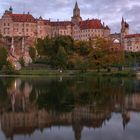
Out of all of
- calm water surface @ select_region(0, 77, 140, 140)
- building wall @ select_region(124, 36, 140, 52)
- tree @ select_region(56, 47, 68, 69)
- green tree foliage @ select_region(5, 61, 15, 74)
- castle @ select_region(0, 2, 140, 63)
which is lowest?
calm water surface @ select_region(0, 77, 140, 140)

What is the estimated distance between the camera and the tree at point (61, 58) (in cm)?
7818

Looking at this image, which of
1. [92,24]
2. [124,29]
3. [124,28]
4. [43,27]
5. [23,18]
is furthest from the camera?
[124,28]

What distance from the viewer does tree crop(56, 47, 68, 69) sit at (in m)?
78.2

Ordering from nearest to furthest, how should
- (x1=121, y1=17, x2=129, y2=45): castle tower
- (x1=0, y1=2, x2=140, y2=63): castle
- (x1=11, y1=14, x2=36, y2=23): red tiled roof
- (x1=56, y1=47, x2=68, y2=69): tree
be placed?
(x1=56, y1=47, x2=68, y2=69): tree < (x1=0, y1=2, x2=140, y2=63): castle < (x1=11, y1=14, x2=36, y2=23): red tiled roof < (x1=121, y1=17, x2=129, y2=45): castle tower

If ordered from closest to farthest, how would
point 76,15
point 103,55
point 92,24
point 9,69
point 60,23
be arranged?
1. point 103,55
2. point 9,69
3. point 92,24
4. point 60,23
5. point 76,15

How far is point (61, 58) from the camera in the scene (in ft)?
259

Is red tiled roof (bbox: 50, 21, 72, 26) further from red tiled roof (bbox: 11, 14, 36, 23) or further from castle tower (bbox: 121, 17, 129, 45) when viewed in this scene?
castle tower (bbox: 121, 17, 129, 45)

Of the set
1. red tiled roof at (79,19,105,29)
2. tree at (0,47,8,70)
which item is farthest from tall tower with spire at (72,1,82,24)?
tree at (0,47,8,70)

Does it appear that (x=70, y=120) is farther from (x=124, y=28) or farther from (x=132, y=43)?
(x=124, y=28)

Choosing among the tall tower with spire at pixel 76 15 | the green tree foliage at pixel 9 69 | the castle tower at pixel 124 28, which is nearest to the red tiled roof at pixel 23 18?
the tall tower with spire at pixel 76 15

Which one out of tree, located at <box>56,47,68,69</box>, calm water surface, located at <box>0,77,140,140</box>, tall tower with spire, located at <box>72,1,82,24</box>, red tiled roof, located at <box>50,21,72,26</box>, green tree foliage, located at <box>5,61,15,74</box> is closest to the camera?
calm water surface, located at <box>0,77,140,140</box>

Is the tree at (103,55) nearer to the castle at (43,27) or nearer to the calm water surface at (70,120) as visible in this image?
the castle at (43,27)

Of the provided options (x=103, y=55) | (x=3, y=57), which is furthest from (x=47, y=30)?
(x=103, y=55)

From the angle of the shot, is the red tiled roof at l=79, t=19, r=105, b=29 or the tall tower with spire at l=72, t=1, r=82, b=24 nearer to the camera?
the red tiled roof at l=79, t=19, r=105, b=29
